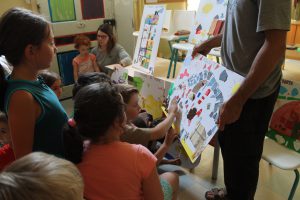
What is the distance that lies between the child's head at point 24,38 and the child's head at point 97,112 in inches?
9.0

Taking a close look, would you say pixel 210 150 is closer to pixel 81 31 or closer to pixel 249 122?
pixel 249 122

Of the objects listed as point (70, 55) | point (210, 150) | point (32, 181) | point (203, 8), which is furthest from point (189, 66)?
point (70, 55)

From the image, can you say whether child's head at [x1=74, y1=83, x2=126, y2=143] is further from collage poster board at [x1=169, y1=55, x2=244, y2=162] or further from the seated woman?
the seated woman

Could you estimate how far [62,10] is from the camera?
343cm

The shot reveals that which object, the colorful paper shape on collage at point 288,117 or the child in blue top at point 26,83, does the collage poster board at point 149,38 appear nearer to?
the colorful paper shape on collage at point 288,117

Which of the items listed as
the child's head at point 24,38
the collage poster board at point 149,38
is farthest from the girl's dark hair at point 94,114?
the collage poster board at point 149,38

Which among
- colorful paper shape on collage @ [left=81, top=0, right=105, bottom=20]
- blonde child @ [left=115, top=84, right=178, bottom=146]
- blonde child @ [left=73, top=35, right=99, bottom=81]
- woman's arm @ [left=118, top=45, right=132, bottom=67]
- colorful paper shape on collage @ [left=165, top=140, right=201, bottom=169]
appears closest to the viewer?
blonde child @ [left=115, top=84, right=178, bottom=146]

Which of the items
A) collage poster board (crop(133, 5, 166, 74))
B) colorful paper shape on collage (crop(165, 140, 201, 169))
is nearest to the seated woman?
collage poster board (crop(133, 5, 166, 74))

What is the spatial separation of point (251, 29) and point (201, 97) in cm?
48

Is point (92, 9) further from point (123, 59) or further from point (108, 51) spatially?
point (123, 59)

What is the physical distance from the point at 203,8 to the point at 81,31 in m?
2.01

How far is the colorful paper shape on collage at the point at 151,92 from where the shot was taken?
2.43 meters

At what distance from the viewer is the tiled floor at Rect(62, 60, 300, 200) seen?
1.84 metres

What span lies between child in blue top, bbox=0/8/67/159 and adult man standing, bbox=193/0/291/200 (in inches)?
29.4
